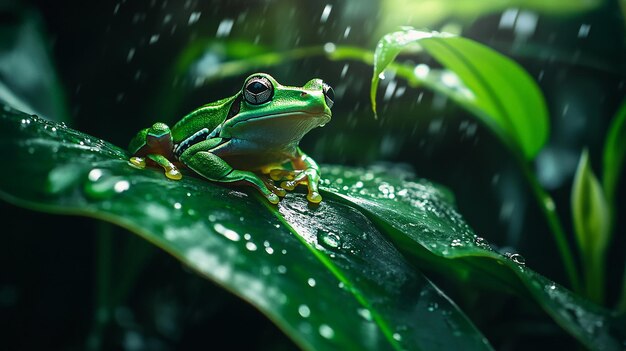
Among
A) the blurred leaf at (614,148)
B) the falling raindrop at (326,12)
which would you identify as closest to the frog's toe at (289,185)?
the blurred leaf at (614,148)

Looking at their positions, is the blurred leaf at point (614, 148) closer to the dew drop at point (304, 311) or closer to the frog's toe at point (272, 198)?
the frog's toe at point (272, 198)

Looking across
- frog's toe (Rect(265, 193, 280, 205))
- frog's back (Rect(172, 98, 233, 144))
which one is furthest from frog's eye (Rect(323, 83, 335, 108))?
frog's toe (Rect(265, 193, 280, 205))

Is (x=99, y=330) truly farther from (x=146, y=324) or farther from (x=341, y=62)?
(x=341, y=62)

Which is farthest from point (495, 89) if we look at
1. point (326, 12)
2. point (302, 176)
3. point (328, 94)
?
point (326, 12)

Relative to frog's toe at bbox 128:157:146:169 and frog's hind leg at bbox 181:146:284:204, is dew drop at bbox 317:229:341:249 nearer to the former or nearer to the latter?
frog's hind leg at bbox 181:146:284:204

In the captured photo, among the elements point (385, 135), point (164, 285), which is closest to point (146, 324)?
point (164, 285)

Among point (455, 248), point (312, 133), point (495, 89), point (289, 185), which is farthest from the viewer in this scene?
point (312, 133)

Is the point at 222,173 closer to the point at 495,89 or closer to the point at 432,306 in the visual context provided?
the point at 432,306
